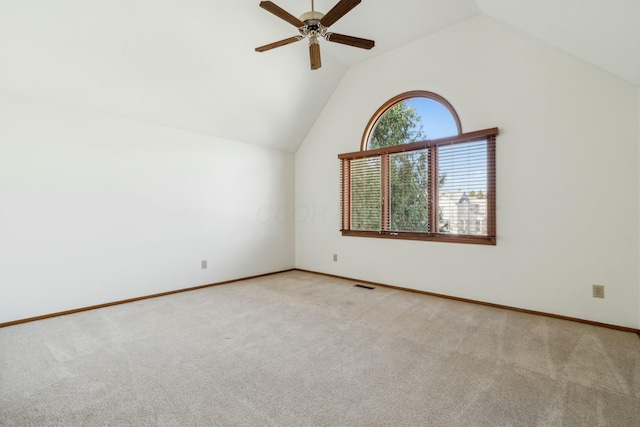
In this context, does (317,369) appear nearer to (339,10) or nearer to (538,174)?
(339,10)

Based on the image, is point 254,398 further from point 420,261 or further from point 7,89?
point 7,89

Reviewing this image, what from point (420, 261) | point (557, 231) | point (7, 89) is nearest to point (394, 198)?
point (420, 261)

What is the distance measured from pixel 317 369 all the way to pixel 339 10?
2601 mm

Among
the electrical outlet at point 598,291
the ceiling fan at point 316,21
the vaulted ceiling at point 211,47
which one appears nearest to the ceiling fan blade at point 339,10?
the ceiling fan at point 316,21

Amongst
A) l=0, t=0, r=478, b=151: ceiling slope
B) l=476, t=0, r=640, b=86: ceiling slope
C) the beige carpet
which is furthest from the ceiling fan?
the beige carpet

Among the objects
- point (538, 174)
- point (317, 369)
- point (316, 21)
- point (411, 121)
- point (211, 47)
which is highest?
point (211, 47)

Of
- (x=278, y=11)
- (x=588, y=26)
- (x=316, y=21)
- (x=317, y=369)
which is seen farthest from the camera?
(x=316, y=21)

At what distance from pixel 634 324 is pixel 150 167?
5.15 metres

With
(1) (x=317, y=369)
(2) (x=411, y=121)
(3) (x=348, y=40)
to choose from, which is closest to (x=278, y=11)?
(3) (x=348, y=40)

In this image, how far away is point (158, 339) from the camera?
7.86 feet

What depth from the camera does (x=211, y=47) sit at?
3.18 m

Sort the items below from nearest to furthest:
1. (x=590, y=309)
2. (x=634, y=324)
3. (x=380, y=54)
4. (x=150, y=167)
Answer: (x=634, y=324)
(x=590, y=309)
(x=150, y=167)
(x=380, y=54)

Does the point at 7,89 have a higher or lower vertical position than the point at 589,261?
higher

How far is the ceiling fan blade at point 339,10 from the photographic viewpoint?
7.02 feet
